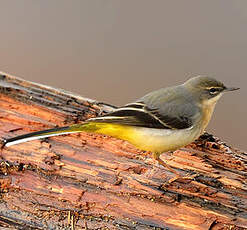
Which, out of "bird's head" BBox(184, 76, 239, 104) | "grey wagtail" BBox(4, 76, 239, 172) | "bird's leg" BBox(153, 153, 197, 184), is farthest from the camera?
"bird's head" BBox(184, 76, 239, 104)

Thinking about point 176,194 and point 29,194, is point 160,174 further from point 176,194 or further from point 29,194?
point 29,194

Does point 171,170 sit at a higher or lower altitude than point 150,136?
lower

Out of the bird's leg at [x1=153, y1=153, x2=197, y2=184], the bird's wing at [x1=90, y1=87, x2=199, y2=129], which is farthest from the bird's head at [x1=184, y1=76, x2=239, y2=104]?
the bird's leg at [x1=153, y1=153, x2=197, y2=184]

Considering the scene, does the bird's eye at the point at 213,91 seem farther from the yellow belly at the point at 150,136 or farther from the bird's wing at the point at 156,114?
the yellow belly at the point at 150,136

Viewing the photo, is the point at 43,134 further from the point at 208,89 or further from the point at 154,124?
the point at 208,89

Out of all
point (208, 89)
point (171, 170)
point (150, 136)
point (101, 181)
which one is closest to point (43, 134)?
point (101, 181)

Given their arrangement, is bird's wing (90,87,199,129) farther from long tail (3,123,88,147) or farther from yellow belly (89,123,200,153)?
long tail (3,123,88,147)

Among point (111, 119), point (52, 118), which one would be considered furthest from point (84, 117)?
point (111, 119)
